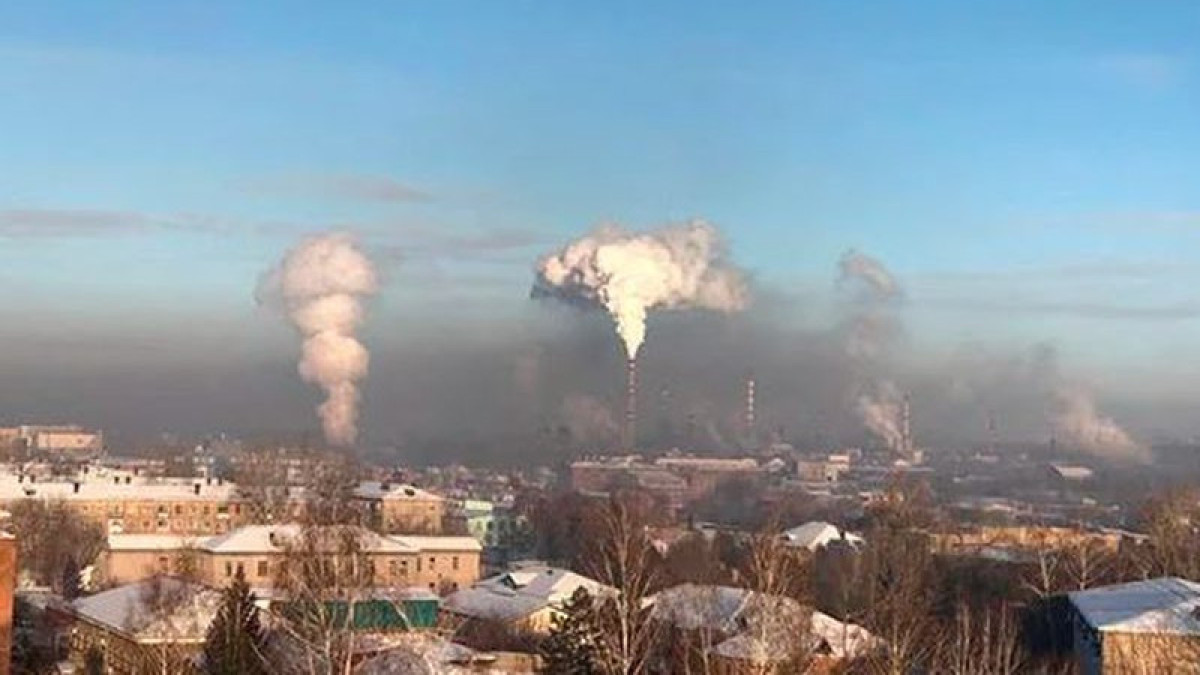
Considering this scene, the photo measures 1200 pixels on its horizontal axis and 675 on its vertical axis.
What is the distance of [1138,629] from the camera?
23.3 metres

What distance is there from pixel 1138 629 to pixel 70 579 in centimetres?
2886

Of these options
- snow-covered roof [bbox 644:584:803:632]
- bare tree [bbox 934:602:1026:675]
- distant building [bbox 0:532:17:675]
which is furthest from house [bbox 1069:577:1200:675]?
distant building [bbox 0:532:17:675]

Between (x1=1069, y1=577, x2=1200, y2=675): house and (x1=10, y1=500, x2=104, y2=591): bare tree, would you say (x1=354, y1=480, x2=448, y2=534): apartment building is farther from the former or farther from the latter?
(x1=1069, y1=577, x2=1200, y2=675): house

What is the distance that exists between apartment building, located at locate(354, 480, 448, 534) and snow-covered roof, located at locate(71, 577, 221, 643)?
26932mm

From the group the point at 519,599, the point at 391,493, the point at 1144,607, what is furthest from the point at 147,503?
the point at 1144,607

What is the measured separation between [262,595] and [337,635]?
52.8ft

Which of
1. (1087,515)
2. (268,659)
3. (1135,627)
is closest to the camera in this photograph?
(268,659)

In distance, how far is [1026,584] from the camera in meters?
33.4

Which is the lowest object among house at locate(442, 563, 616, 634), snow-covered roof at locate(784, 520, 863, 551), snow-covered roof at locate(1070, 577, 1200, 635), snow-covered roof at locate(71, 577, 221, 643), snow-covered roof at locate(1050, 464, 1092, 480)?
house at locate(442, 563, 616, 634)

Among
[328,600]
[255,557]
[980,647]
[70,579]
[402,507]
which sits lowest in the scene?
[70,579]

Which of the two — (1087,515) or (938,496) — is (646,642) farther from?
(938,496)

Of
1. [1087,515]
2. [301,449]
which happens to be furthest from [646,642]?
[1087,515]

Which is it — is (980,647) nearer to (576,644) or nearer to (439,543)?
(576,644)

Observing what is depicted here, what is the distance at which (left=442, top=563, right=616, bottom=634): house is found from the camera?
31391mm
